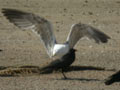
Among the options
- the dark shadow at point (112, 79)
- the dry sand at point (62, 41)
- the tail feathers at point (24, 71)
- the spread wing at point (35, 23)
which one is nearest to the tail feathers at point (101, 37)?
the dry sand at point (62, 41)

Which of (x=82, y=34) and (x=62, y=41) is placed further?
(x=62, y=41)

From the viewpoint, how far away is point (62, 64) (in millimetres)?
12070

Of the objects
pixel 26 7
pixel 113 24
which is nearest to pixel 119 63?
pixel 113 24

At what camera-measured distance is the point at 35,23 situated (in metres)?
12.8

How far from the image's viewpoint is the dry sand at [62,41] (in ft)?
37.2

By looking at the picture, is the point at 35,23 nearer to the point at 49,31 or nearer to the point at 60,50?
the point at 49,31

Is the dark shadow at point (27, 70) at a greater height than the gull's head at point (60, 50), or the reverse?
the gull's head at point (60, 50)

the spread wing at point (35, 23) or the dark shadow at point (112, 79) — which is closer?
the dark shadow at point (112, 79)

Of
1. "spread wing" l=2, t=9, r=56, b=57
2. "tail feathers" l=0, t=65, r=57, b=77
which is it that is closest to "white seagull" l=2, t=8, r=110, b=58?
"spread wing" l=2, t=9, r=56, b=57

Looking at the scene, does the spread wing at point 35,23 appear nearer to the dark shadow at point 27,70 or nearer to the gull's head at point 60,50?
the gull's head at point 60,50

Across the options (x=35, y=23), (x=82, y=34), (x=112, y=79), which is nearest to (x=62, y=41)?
(x=82, y=34)

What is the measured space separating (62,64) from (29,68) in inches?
35.3

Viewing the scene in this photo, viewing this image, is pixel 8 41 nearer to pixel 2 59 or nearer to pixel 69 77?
pixel 2 59

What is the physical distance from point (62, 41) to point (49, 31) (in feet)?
15.9
